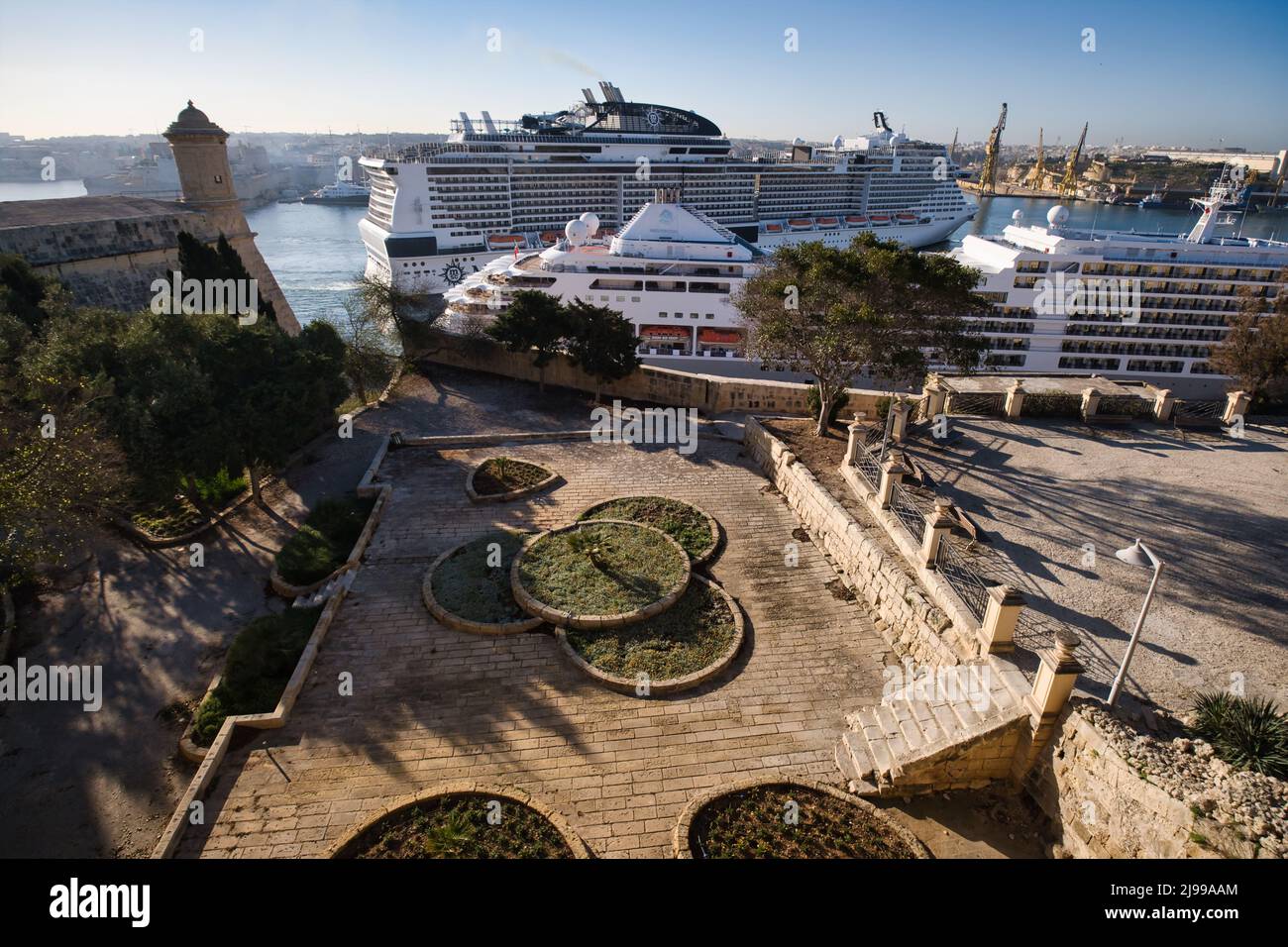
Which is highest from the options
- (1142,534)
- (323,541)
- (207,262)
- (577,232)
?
(577,232)

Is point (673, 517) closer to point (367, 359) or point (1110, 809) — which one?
point (1110, 809)

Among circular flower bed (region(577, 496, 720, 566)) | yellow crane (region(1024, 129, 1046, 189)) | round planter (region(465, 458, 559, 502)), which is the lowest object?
circular flower bed (region(577, 496, 720, 566))

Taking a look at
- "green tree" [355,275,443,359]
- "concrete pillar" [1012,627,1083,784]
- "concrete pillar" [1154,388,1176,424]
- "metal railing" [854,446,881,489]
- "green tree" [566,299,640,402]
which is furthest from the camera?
"green tree" [355,275,443,359]

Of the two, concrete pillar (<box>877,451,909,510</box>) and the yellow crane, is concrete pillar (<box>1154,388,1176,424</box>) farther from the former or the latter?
the yellow crane

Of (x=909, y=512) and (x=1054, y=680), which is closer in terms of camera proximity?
(x=1054, y=680)

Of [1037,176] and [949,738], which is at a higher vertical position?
[1037,176]

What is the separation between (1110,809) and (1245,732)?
1.77m

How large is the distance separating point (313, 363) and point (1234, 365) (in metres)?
25.9

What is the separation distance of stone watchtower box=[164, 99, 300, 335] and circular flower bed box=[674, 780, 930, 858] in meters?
34.0

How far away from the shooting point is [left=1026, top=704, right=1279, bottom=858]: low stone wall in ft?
20.6

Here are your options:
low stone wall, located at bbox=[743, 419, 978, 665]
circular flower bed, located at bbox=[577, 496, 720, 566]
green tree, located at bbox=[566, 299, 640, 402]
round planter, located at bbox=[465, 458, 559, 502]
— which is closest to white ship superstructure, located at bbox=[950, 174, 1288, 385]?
green tree, located at bbox=[566, 299, 640, 402]

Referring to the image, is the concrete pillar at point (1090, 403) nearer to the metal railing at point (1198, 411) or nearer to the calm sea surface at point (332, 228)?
the metal railing at point (1198, 411)

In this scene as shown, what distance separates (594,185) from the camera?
5475 cm

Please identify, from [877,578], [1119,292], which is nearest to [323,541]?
[877,578]
